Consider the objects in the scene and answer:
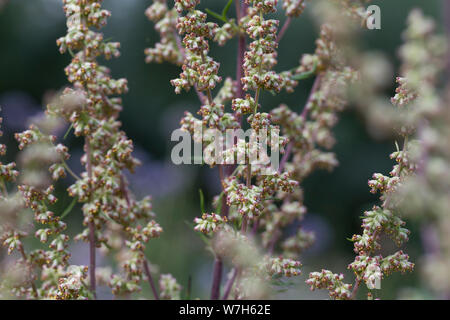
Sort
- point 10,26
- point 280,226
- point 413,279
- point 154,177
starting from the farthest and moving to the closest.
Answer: point 10,26
point 154,177
point 413,279
point 280,226

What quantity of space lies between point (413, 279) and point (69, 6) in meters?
2.36

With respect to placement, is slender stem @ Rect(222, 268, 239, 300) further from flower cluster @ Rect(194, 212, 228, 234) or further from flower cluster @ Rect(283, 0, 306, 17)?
flower cluster @ Rect(283, 0, 306, 17)

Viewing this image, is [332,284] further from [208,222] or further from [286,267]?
[208,222]

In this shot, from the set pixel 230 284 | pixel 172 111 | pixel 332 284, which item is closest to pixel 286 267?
pixel 332 284

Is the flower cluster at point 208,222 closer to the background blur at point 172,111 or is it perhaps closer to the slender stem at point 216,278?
the slender stem at point 216,278

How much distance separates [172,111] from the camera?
3.63 meters

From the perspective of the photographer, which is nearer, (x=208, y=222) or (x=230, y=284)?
(x=208, y=222)

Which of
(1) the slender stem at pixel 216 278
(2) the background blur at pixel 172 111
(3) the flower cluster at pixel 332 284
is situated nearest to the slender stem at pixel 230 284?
(1) the slender stem at pixel 216 278

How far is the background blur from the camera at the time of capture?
315 centimetres
